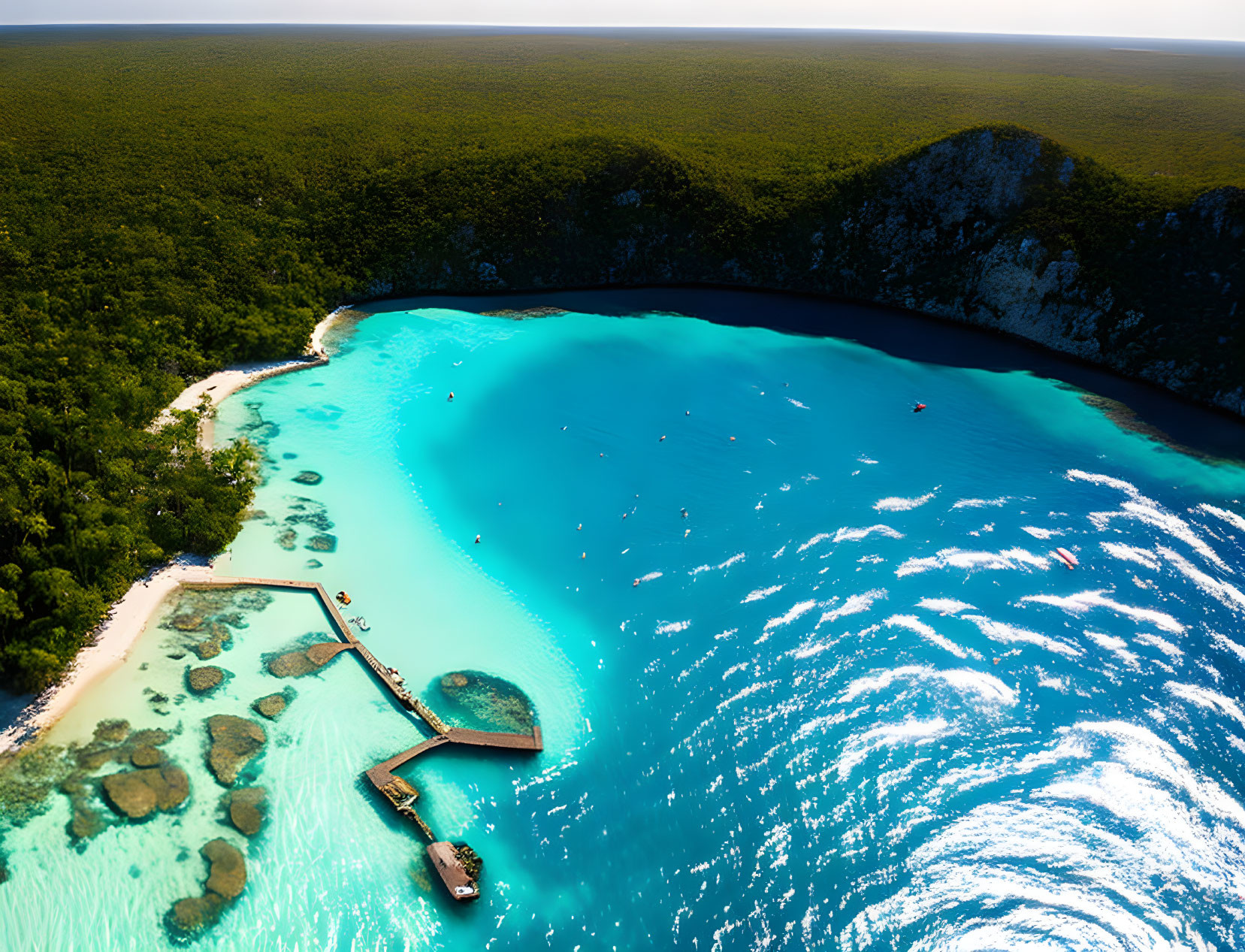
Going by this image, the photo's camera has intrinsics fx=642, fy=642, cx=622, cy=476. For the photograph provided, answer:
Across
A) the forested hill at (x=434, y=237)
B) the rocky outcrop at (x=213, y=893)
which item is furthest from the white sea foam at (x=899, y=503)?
the rocky outcrop at (x=213, y=893)

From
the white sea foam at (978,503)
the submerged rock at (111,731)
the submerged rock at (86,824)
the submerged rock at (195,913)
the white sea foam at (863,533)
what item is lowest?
the submerged rock at (195,913)

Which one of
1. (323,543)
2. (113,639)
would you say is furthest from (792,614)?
(113,639)

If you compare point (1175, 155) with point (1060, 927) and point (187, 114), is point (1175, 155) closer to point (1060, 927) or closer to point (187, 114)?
point (1060, 927)

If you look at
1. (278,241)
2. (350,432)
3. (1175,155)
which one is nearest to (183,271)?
(278,241)

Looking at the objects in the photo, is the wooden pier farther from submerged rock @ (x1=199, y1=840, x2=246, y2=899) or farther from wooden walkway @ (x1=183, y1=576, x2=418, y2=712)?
submerged rock @ (x1=199, y1=840, x2=246, y2=899)

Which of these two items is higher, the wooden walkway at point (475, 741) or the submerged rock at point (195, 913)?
the wooden walkway at point (475, 741)

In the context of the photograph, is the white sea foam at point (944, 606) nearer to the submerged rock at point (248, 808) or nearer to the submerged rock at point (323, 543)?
the submerged rock at point (248, 808)
